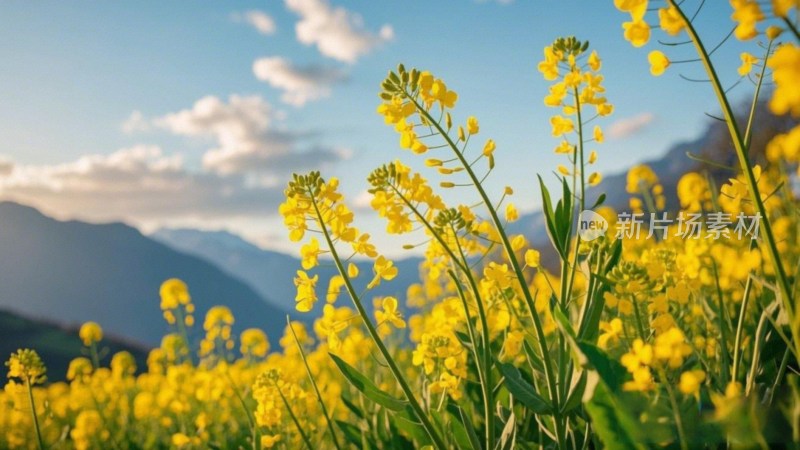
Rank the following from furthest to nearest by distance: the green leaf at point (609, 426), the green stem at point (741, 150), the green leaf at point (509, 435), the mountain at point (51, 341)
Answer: the mountain at point (51, 341), the green leaf at point (509, 435), the green leaf at point (609, 426), the green stem at point (741, 150)

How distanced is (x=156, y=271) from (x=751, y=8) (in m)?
180

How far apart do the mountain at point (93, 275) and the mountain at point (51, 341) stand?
420 ft

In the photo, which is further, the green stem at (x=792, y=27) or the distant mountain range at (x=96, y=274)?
the distant mountain range at (x=96, y=274)

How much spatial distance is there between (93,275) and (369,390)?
174m

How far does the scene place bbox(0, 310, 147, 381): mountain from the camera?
66.7 feet

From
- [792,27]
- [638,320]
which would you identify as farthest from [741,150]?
[638,320]

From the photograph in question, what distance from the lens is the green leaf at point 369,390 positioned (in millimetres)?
1743

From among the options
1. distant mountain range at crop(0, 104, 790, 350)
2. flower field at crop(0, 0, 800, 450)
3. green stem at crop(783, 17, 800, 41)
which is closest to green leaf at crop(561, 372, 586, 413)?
flower field at crop(0, 0, 800, 450)

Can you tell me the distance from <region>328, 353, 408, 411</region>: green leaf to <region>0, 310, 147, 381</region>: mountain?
19834 millimetres

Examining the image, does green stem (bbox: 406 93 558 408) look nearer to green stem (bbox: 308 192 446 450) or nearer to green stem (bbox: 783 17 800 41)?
green stem (bbox: 308 192 446 450)

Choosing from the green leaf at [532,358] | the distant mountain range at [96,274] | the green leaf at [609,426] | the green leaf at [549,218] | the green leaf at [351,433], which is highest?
the distant mountain range at [96,274]

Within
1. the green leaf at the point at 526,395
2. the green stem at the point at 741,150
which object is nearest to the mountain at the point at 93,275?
the green leaf at the point at 526,395

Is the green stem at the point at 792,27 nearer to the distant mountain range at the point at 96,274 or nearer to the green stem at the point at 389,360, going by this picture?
the green stem at the point at 389,360

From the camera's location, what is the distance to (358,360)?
17.5ft
